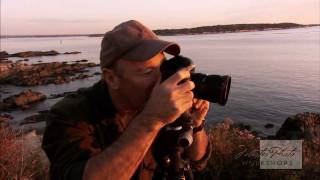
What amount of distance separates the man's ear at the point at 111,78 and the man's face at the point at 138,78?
0.02m

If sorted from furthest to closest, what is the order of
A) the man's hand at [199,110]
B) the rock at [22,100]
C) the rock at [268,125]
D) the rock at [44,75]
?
1. the rock at [44,75]
2. the rock at [22,100]
3. the rock at [268,125]
4. the man's hand at [199,110]

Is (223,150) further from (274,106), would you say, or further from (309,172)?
(274,106)

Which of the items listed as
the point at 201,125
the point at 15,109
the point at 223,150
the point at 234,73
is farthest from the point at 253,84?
the point at 201,125

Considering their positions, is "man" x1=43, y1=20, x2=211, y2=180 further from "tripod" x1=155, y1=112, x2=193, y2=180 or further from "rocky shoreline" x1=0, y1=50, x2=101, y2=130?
"rocky shoreline" x1=0, y1=50, x2=101, y2=130

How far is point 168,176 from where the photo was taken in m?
2.09

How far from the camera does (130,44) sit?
2.01m

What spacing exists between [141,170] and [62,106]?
52cm

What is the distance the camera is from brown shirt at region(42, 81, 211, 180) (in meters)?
1.87

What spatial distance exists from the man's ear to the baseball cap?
1.2 inches

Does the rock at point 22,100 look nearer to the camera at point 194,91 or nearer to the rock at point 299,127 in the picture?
the rock at point 299,127

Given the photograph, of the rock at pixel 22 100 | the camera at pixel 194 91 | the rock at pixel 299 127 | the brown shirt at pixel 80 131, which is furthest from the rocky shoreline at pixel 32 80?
the camera at pixel 194 91

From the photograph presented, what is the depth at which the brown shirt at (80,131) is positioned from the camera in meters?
1.87

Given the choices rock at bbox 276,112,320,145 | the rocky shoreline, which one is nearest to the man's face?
rock at bbox 276,112,320,145

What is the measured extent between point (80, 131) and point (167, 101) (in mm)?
478
